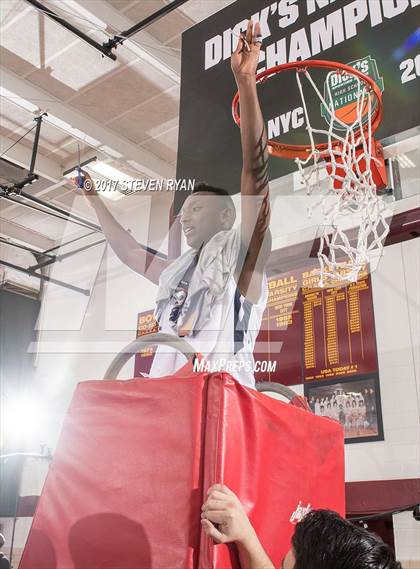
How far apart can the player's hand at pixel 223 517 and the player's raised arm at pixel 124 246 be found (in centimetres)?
141

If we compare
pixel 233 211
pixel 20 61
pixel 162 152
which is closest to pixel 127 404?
pixel 233 211

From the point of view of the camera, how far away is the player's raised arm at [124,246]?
2.36 metres

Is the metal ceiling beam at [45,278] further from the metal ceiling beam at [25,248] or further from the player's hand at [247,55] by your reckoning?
the player's hand at [247,55]

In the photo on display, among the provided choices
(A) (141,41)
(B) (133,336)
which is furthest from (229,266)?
(B) (133,336)

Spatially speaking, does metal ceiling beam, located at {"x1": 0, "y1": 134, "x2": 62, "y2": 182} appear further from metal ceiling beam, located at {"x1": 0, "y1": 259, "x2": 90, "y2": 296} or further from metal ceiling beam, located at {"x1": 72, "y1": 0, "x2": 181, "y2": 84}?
metal ceiling beam, located at {"x1": 72, "y1": 0, "x2": 181, "y2": 84}

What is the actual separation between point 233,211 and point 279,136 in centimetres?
64

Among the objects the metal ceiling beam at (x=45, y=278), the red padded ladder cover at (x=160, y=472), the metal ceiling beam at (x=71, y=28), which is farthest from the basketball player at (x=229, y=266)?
the metal ceiling beam at (x=45, y=278)

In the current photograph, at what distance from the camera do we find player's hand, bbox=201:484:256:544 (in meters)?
0.93

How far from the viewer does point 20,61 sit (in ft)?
16.9

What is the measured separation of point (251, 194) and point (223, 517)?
4.21ft

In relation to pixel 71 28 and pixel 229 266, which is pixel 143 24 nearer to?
pixel 71 28

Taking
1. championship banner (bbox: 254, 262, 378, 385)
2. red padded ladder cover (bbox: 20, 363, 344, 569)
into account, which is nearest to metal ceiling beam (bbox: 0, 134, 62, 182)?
championship banner (bbox: 254, 262, 378, 385)

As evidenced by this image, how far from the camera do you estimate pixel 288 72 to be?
2674 mm

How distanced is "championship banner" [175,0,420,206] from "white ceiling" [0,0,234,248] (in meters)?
1.76
